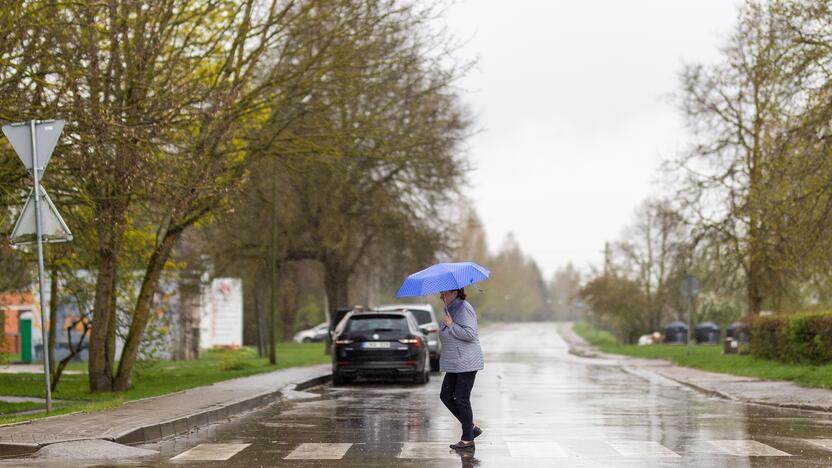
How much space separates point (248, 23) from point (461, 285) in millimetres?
10603

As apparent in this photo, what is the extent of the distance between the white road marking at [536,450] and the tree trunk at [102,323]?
10.2 meters

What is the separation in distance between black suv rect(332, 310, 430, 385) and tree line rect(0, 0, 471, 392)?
3.30 metres

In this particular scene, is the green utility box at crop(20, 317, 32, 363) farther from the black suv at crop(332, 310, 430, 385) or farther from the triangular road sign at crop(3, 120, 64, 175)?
the triangular road sign at crop(3, 120, 64, 175)

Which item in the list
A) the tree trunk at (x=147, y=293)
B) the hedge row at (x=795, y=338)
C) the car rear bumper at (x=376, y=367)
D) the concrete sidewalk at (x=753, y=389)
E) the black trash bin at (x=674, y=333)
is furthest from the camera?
the black trash bin at (x=674, y=333)

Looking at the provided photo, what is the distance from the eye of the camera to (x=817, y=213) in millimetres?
22703

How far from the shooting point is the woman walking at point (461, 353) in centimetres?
1225

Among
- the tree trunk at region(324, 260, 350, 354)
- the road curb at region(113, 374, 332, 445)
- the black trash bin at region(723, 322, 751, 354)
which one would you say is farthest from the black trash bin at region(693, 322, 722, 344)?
→ the road curb at region(113, 374, 332, 445)

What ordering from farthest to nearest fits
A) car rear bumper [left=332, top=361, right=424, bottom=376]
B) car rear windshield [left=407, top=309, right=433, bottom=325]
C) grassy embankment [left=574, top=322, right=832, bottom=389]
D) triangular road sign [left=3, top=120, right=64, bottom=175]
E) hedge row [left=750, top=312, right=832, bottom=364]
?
car rear windshield [left=407, top=309, right=433, bottom=325], hedge row [left=750, top=312, right=832, bottom=364], car rear bumper [left=332, top=361, right=424, bottom=376], grassy embankment [left=574, top=322, right=832, bottom=389], triangular road sign [left=3, top=120, right=64, bottom=175]

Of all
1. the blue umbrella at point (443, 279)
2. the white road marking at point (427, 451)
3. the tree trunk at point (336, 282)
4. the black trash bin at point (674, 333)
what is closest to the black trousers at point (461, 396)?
the white road marking at point (427, 451)

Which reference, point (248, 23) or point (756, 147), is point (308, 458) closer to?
point (248, 23)

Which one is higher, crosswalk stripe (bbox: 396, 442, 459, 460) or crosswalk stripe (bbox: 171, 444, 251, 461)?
crosswalk stripe (bbox: 171, 444, 251, 461)

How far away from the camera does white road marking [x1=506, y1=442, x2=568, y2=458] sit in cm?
1133

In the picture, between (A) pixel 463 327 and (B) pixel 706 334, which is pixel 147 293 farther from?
(B) pixel 706 334

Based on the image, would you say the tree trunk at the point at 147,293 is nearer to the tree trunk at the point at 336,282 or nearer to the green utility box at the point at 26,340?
the tree trunk at the point at 336,282
